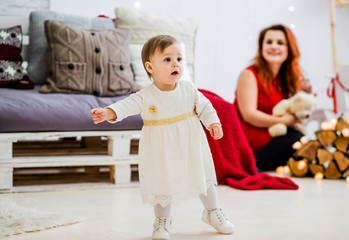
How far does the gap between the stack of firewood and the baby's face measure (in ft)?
4.70

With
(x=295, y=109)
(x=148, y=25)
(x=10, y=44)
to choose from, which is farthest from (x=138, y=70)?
(x=295, y=109)

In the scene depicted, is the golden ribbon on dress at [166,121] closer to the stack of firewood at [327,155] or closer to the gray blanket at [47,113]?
the gray blanket at [47,113]

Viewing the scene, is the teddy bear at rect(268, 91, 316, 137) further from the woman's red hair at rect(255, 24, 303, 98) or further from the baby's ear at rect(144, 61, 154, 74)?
the baby's ear at rect(144, 61, 154, 74)

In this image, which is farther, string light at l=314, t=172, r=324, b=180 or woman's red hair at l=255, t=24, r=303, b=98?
woman's red hair at l=255, t=24, r=303, b=98

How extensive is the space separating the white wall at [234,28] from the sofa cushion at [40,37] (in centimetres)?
82

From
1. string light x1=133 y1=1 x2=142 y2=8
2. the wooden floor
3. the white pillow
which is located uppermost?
string light x1=133 y1=1 x2=142 y2=8

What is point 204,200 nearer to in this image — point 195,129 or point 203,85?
point 195,129

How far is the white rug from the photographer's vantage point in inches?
49.3

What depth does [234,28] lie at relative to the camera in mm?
3750

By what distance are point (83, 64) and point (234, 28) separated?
188 cm

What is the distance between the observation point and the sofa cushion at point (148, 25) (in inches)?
Result: 101

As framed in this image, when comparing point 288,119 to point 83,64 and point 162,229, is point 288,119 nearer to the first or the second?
point 83,64

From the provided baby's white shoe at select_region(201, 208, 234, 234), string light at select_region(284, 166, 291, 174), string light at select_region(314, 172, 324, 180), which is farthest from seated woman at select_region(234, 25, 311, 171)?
baby's white shoe at select_region(201, 208, 234, 234)

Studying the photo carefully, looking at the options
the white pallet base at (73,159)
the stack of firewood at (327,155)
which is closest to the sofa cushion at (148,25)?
the white pallet base at (73,159)
